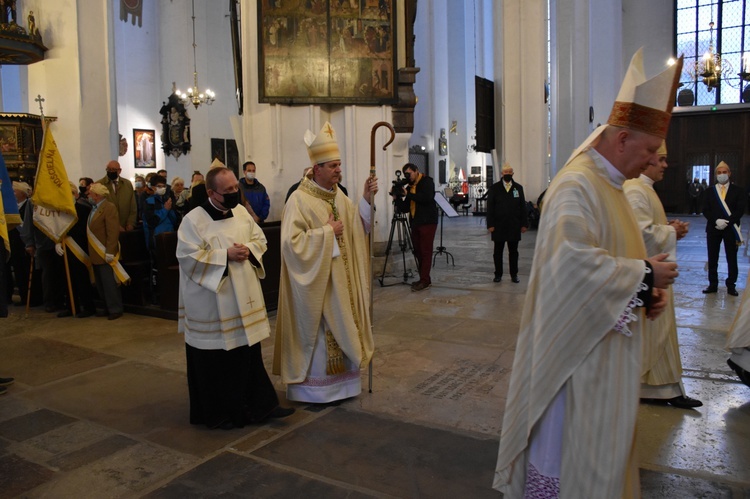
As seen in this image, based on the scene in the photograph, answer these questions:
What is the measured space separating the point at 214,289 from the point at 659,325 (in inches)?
115

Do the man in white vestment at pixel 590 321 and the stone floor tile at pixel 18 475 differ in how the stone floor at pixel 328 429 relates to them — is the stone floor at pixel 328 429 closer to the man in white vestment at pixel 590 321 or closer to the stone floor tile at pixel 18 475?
the stone floor tile at pixel 18 475

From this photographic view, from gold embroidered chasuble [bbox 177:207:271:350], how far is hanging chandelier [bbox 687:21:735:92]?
2080cm

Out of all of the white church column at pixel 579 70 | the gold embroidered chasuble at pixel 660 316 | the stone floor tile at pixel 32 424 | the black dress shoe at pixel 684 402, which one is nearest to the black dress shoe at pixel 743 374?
the black dress shoe at pixel 684 402

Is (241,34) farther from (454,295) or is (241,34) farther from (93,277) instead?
(454,295)

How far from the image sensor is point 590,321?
6.92 feet

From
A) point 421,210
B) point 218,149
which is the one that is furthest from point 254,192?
point 218,149

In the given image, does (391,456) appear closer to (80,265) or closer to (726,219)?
(80,265)

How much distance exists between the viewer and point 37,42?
11102mm

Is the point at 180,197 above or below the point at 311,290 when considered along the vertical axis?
above

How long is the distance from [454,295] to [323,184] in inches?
172

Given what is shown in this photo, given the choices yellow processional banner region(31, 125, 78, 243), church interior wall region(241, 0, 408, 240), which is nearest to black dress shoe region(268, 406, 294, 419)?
yellow processional banner region(31, 125, 78, 243)

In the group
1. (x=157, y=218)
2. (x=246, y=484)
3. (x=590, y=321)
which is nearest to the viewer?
(x=590, y=321)

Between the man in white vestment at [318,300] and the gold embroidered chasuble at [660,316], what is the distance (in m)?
1.97

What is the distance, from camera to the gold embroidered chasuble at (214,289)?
3859 millimetres
